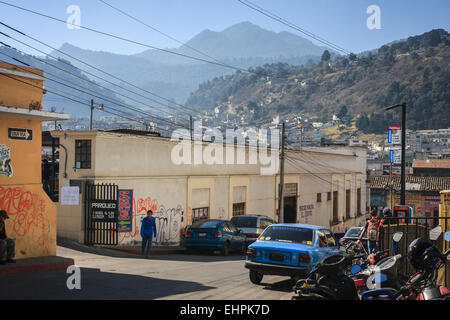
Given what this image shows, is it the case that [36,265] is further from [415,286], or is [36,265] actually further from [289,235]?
[415,286]

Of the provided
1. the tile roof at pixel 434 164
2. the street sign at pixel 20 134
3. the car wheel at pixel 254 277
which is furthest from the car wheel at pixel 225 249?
the tile roof at pixel 434 164

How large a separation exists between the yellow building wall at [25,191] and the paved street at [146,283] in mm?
1542

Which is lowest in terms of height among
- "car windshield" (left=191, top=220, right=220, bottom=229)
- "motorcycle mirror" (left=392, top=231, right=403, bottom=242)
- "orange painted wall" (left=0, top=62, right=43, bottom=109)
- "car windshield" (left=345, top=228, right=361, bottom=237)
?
"car windshield" (left=345, top=228, right=361, bottom=237)

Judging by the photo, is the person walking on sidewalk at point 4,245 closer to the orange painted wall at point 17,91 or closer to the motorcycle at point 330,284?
the orange painted wall at point 17,91

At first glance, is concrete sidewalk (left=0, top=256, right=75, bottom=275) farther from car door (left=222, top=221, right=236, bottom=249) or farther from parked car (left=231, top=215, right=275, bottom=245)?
parked car (left=231, top=215, right=275, bottom=245)

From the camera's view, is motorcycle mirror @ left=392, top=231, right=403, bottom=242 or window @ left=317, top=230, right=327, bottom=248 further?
window @ left=317, top=230, right=327, bottom=248

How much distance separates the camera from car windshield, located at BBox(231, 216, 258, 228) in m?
24.1

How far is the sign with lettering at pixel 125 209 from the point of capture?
21750 millimetres

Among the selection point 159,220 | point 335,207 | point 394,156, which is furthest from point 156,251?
point 394,156

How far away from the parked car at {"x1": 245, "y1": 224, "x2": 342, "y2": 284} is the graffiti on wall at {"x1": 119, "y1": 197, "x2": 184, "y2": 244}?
10492 mm

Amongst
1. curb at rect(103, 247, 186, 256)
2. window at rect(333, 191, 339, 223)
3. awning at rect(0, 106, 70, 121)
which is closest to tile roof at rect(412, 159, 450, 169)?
window at rect(333, 191, 339, 223)
